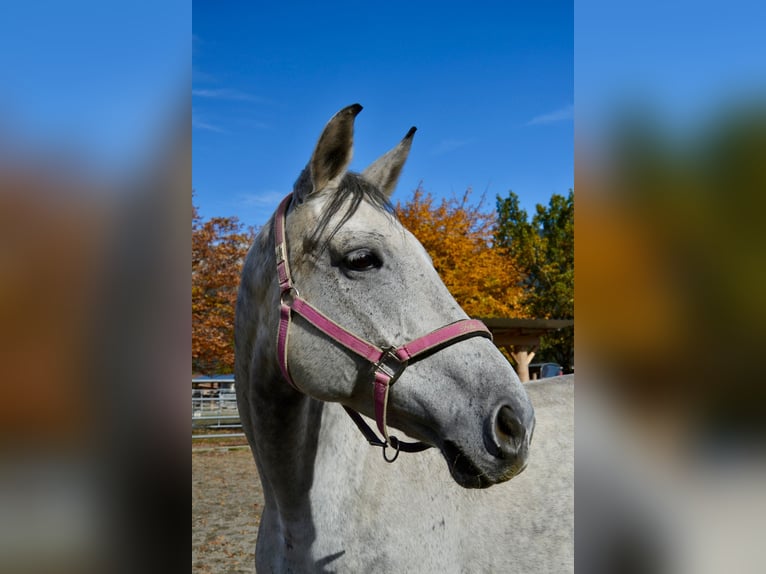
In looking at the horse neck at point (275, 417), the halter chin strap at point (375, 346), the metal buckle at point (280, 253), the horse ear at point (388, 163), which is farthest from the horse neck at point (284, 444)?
the horse ear at point (388, 163)

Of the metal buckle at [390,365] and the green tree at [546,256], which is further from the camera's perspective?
the green tree at [546,256]

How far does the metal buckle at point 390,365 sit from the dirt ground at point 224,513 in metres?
6.22

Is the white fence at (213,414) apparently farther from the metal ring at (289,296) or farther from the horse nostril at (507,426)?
the horse nostril at (507,426)

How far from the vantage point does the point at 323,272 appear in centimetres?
228

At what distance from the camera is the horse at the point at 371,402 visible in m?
2.02

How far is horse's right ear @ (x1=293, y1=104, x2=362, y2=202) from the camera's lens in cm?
222

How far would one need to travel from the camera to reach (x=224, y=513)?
400 inches

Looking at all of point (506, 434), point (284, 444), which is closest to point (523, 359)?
point (284, 444)

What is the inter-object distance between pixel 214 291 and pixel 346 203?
17.8 meters

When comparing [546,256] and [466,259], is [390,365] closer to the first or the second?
[466,259]
